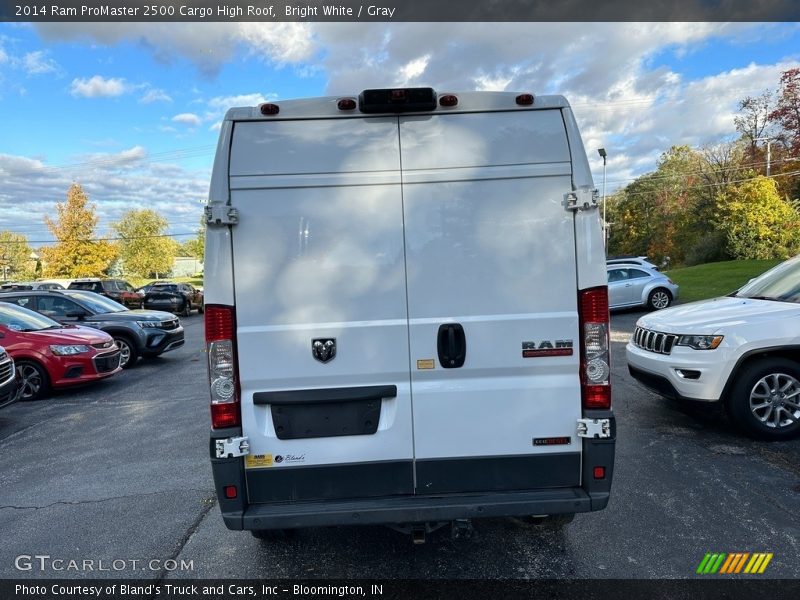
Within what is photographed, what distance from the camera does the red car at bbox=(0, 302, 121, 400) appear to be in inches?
329

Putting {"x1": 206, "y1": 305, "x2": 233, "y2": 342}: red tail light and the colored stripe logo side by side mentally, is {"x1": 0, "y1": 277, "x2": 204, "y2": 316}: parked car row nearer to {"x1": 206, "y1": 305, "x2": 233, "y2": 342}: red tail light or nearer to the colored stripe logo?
{"x1": 206, "y1": 305, "x2": 233, "y2": 342}: red tail light

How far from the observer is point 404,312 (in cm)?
284

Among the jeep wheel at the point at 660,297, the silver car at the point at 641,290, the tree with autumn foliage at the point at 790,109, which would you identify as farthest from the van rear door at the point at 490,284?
the tree with autumn foliage at the point at 790,109

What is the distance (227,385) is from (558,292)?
185 centimetres

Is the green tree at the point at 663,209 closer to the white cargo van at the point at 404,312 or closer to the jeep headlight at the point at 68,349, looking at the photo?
the jeep headlight at the point at 68,349

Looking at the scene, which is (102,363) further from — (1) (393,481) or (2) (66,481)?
(1) (393,481)

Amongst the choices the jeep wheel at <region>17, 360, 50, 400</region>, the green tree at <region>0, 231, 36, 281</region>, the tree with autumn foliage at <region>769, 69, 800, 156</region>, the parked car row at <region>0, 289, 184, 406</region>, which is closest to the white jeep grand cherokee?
the parked car row at <region>0, 289, 184, 406</region>

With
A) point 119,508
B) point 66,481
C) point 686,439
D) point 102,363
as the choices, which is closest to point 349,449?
point 119,508

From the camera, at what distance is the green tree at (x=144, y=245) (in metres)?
66.2

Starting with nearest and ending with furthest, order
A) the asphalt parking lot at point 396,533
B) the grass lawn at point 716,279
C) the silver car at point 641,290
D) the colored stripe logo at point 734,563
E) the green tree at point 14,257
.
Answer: the colored stripe logo at point 734,563 < the asphalt parking lot at point 396,533 < the silver car at point 641,290 < the grass lawn at point 716,279 < the green tree at point 14,257

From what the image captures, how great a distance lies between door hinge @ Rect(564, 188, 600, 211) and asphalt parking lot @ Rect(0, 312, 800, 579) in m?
2.16

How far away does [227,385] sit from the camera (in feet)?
9.15

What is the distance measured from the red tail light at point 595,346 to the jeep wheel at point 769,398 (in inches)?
127

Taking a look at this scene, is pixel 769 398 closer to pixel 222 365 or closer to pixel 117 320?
pixel 222 365
